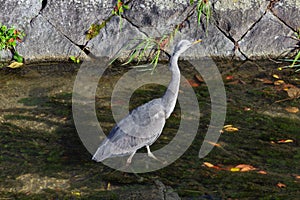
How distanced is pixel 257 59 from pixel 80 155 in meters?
2.69

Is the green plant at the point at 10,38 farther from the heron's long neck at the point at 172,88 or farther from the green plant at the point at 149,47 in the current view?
the heron's long neck at the point at 172,88

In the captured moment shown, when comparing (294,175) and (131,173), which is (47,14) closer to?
(131,173)

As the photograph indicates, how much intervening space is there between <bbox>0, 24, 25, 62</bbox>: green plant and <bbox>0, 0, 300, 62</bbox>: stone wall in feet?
0.21

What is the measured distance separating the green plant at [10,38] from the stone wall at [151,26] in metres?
0.06

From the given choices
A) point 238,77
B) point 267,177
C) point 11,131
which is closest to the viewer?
point 267,177

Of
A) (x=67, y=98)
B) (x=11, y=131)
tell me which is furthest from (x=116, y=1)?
(x=11, y=131)

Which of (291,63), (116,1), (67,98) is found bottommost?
(67,98)

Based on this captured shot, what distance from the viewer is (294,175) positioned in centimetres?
442

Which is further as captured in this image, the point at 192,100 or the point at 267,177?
Answer: the point at 192,100

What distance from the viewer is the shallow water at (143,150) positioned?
14.1 ft

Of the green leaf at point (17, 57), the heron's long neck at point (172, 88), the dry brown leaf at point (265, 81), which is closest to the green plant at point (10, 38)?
the green leaf at point (17, 57)

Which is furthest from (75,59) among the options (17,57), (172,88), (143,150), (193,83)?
(172,88)

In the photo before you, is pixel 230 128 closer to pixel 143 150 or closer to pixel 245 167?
pixel 245 167

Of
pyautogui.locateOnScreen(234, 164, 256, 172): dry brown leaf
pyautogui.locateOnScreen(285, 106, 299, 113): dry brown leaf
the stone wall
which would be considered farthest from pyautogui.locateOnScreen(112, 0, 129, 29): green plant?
pyautogui.locateOnScreen(234, 164, 256, 172): dry brown leaf
